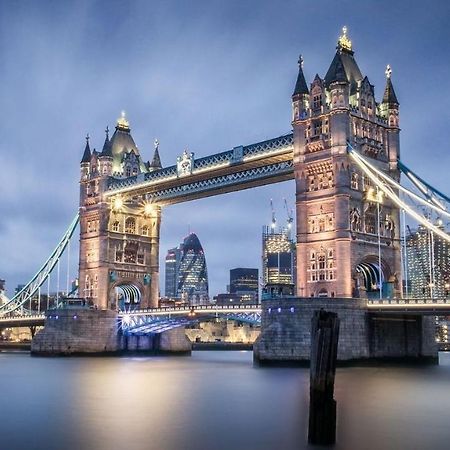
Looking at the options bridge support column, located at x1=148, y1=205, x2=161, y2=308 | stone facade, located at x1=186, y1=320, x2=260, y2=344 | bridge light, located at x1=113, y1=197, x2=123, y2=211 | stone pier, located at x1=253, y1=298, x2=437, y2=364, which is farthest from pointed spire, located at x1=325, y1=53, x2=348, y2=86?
stone facade, located at x1=186, y1=320, x2=260, y2=344

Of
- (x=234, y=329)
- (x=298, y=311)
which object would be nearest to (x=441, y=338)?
(x=234, y=329)

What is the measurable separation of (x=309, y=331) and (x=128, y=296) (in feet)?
145

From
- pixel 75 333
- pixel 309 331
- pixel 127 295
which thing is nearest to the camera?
pixel 309 331

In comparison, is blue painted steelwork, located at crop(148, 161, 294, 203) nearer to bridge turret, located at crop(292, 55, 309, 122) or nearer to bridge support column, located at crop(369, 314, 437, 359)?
bridge turret, located at crop(292, 55, 309, 122)

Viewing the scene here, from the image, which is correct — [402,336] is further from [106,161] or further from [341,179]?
[106,161]

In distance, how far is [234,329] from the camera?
174500 mm

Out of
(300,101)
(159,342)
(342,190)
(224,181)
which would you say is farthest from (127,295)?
(342,190)

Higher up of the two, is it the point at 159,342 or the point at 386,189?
the point at 386,189

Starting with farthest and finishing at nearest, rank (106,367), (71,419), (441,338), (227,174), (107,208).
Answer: (441,338) → (107,208) → (227,174) → (106,367) → (71,419)

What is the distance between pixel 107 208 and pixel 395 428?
6658 cm

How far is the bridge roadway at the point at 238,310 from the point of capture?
57562 millimetres

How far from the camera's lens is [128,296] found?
99.3m

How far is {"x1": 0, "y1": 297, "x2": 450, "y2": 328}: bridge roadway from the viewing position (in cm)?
5756

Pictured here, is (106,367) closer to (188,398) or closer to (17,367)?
(17,367)
